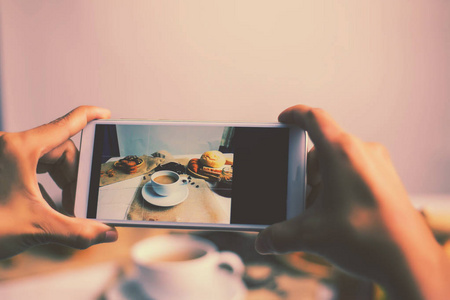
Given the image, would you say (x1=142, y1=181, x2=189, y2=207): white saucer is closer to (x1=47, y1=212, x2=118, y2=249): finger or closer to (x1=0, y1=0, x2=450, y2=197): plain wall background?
(x1=47, y1=212, x2=118, y2=249): finger

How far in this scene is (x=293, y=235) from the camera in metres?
0.42

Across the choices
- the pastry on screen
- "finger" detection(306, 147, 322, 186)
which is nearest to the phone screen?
the pastry on screen

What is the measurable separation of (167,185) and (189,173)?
0.16ft

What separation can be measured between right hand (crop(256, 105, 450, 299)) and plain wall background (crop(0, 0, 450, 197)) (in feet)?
0.99

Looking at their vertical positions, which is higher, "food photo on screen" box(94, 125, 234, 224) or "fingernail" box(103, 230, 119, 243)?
"food photo on screen" box(94, 125, 234, 224)

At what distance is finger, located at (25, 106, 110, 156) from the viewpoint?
0.48 meters

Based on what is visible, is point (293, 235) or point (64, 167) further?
point (64, 167)

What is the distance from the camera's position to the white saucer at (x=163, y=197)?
0.51 m

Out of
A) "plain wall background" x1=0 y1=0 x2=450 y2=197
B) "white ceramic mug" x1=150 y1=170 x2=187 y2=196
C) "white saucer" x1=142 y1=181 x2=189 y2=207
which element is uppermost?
"plain wall background" x1=0 y1=0 x2=450 y2=197

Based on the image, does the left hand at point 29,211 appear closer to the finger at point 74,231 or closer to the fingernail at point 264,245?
the finger at point 74,231

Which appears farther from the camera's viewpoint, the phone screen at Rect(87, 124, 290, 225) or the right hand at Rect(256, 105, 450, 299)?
the phone screen at Rect(87, 124, 290, 225)

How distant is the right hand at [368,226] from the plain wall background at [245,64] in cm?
30

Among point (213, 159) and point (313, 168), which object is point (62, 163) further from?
point (313, 168)

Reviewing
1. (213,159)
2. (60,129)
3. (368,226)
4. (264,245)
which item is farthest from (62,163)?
(368,226)
